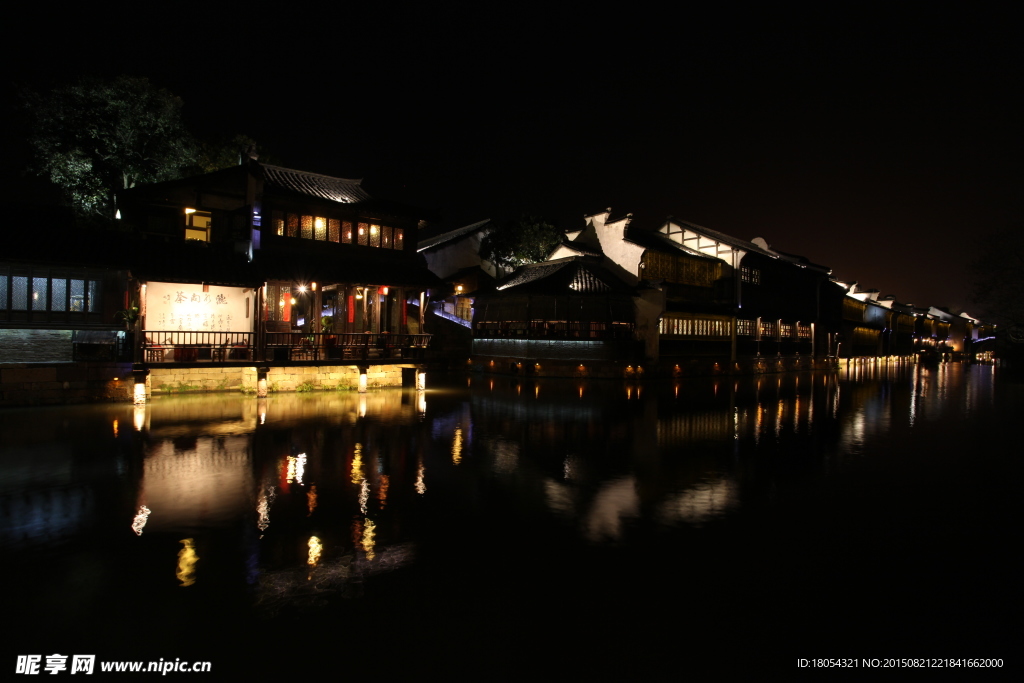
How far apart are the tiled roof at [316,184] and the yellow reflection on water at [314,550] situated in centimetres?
2212

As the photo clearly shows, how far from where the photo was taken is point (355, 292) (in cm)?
2944

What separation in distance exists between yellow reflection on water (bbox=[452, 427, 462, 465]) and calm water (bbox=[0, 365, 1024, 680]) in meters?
0.13

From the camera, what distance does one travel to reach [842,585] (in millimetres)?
6926

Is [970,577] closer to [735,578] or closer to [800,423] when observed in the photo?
[735,578]

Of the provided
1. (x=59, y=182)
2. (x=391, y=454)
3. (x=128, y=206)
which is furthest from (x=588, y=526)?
(x=59, y=182)

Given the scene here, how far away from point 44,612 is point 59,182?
3159cm

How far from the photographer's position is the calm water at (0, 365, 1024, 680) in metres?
5.49

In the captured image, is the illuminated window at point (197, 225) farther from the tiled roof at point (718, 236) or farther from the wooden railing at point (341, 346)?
the tiled roof at point (718, 236)

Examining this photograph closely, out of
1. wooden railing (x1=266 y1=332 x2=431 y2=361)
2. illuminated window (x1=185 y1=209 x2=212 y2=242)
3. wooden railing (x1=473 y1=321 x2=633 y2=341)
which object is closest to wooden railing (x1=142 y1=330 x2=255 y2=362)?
wooden railing (x1=266 y1=332 x2=431 y2=361)

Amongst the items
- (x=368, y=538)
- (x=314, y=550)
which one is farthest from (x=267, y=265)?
(x=314, y=550)

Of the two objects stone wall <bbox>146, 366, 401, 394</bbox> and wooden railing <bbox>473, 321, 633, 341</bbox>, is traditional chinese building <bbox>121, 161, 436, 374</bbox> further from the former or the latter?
wooden railing <bbox>473, 321, 633, 341</bbox>

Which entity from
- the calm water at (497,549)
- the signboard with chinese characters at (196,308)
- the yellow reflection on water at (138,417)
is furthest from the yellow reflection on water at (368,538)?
the signboard with chinese characters at (196,308)

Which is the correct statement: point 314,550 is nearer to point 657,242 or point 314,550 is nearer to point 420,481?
point 420,481

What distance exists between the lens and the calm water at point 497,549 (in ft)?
18.0
